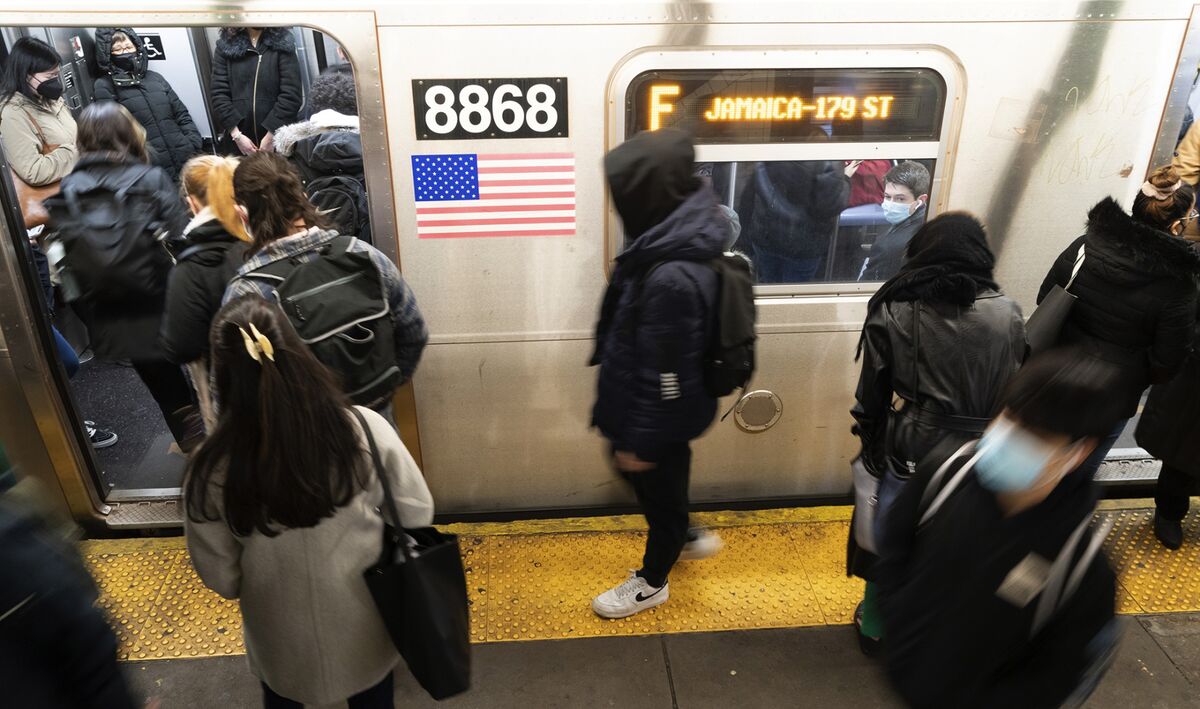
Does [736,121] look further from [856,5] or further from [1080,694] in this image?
[1080,694]

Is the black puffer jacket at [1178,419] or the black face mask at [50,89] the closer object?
the black puffer jacket at [1178,419]

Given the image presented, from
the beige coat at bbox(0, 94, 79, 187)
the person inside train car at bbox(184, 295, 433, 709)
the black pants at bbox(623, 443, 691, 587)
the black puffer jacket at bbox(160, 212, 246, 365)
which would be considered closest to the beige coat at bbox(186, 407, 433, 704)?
the person inside train car at bbox(184, 295, 433, 709)

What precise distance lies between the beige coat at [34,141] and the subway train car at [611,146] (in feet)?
5.58

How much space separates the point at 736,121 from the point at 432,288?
4.16 feet

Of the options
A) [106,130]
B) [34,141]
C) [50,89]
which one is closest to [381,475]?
[106,130]

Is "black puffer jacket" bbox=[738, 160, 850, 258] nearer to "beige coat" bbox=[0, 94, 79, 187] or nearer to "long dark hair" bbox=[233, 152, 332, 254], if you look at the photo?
"long dark hair" bbox=[233, 152, 332, 254]

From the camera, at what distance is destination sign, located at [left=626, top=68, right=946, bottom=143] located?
2619mm

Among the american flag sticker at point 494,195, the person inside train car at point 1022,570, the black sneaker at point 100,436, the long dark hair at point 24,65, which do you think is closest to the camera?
the person inside train car at point 1022,570

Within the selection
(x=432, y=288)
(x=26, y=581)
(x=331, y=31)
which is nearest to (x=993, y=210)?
(x=432, y=288)

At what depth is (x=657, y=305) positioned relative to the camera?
83.7 inches

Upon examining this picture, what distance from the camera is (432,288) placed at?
112 inches

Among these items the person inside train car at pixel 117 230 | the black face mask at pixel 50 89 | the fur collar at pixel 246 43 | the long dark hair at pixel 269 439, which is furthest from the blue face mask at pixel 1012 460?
the fur collar at pixel 246 43

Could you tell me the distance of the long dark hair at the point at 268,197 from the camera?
234 centimetres

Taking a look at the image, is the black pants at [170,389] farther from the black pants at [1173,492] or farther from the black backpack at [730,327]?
the black pants at [1173,492]
